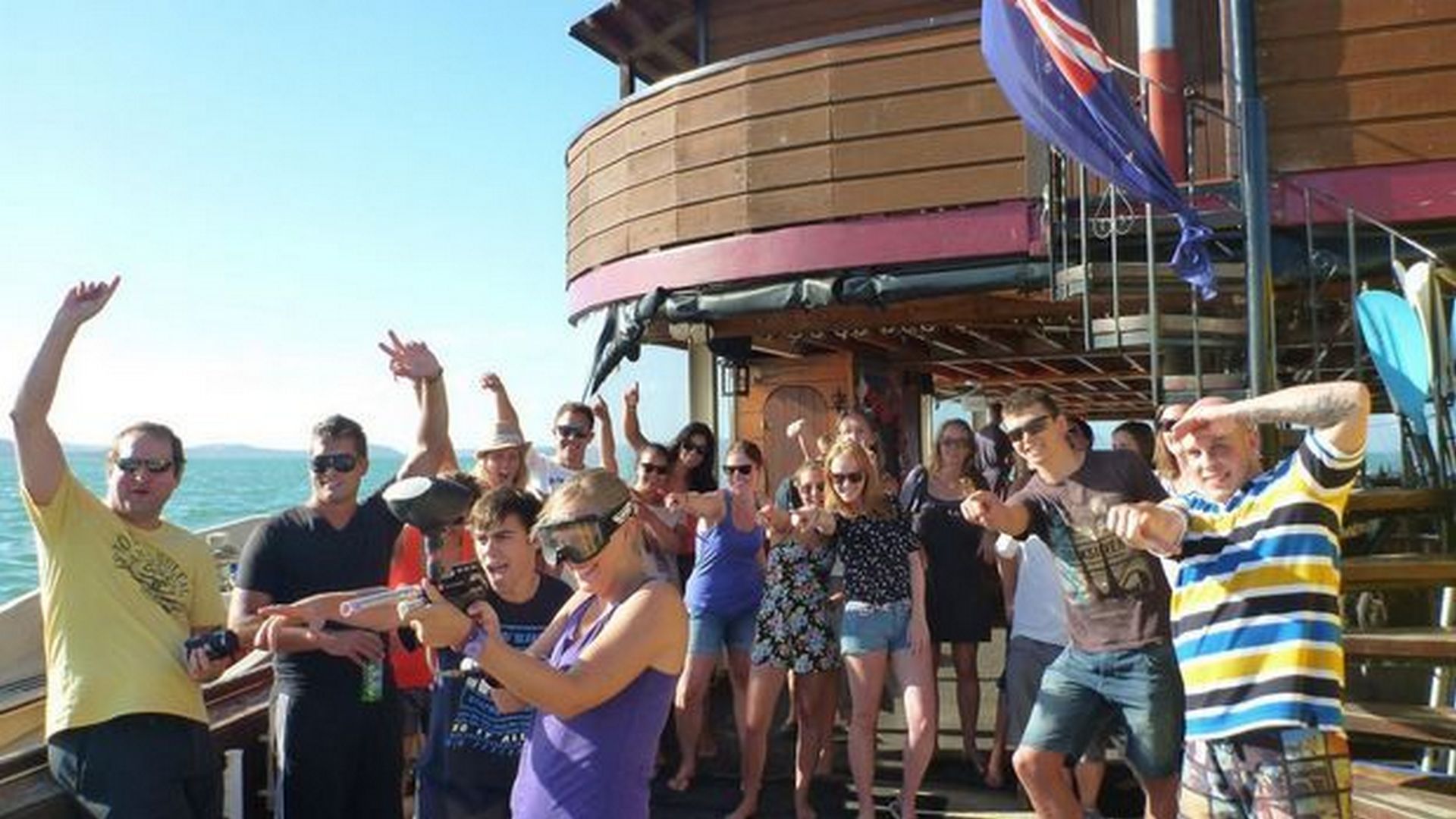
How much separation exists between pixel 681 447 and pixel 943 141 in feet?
10.5

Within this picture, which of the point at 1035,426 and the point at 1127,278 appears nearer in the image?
the point at 1035,426

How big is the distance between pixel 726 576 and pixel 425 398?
1.66m

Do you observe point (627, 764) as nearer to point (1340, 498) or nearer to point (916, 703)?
point (1340, 498)

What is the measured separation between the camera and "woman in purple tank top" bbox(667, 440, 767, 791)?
511 cm

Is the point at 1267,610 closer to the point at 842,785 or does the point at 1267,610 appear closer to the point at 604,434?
the point at 842,785

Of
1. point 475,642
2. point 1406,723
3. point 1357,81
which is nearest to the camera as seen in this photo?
point 475,642

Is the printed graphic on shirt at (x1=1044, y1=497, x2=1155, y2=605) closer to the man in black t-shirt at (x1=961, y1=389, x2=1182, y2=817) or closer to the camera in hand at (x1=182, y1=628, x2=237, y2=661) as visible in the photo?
the man in black t-shirt at (x1=961, y1=389, x2=1182, y2=817)

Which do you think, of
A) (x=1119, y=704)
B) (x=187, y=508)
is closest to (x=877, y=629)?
(x=1119, y=704)

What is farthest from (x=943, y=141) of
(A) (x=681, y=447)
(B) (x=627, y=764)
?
(B) (x=627, y=764)

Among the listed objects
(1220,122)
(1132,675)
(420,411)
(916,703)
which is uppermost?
(1220,122)

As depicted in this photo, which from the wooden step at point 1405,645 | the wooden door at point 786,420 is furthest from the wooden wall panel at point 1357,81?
the wooden door at point 786,420

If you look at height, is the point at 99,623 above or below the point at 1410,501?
below

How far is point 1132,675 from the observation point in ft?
Answer: 11.8

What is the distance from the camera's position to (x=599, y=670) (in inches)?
86.3
